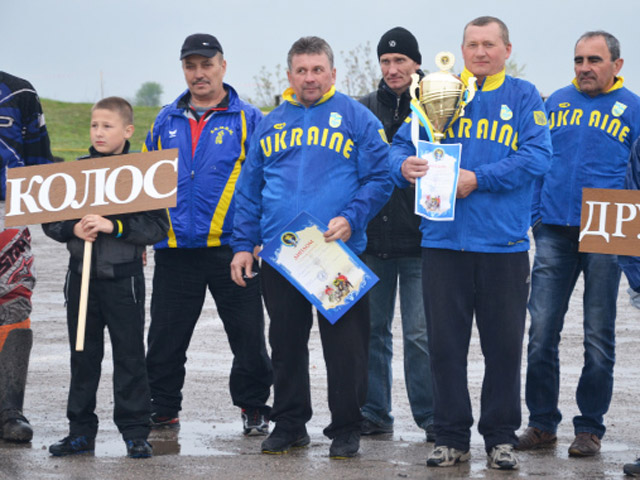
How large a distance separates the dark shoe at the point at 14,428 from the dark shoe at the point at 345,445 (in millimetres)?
1755

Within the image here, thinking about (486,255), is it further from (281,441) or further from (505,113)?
(281,441)

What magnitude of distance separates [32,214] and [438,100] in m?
2.29

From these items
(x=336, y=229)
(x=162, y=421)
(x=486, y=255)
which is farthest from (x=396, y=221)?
(x=162, y=421)

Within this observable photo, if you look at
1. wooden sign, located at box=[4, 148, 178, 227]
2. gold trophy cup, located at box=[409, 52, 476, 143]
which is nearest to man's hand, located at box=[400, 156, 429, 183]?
gold trophy cup, located at box=[409, 52, 476, 143]

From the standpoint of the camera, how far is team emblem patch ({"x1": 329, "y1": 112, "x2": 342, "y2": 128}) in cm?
605

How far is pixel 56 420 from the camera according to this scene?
6949mm

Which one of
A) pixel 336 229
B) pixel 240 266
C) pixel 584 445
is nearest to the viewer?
pixel 336 229

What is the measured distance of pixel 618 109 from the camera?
624 cm

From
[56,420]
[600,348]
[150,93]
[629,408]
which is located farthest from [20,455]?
[150,93]

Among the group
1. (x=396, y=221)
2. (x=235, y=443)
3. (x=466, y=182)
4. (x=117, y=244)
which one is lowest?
(x=235, y=443)

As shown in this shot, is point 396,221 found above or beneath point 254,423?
above

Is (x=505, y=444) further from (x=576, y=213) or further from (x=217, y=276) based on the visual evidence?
(x=217, y=276)

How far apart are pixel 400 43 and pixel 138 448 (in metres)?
2.81

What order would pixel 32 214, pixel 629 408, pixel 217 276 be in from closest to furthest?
pixel 32 214 → pixel 217 276 → pixel 629 408
